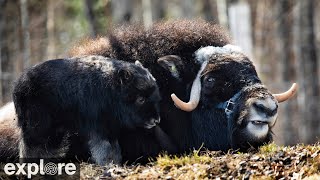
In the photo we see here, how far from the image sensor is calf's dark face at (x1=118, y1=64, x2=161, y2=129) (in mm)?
5805

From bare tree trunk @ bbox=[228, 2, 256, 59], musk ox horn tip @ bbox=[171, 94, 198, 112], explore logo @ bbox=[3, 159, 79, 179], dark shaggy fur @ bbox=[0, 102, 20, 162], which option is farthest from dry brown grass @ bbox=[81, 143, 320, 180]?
bare tree trunk @ bbox=[228, 2, 256, 59]

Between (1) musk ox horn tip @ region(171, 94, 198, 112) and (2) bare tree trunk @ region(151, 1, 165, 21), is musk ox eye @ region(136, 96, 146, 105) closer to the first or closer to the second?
(1) musk ox horn tip @ region(171, 94, 198, 112)

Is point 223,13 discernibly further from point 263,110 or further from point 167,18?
point 263,110

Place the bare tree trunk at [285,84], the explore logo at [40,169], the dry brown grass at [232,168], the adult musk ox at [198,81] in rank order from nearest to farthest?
1. the dry brown grass at [232,168]
2. the explore logo at [40,169]
3. the adult musk ox at [198,81]
4. the bare tree trunk at [285,84]

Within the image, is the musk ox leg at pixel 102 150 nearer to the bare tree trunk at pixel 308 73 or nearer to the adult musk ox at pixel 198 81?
the adult musk ox at pixel 198 81

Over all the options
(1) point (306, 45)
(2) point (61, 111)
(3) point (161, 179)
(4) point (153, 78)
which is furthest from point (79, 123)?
(1) point (306, 45)

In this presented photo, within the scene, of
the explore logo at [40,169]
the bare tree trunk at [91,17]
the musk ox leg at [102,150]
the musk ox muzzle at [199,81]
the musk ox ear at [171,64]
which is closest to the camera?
the explore logo at [40,169]

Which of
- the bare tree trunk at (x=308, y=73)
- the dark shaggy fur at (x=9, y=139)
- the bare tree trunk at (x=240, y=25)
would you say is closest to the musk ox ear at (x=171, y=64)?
the dark shaggy fur at (x=9, y=139)

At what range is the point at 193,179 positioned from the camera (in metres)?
4.94

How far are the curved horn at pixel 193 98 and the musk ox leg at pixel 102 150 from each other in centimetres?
67

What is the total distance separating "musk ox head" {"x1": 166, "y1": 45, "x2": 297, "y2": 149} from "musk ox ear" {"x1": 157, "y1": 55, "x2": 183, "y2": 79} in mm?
187

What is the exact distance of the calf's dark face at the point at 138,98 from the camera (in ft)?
19.0

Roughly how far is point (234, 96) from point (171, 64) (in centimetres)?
60

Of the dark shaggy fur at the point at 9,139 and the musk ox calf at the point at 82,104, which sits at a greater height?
the musk ox calf at the point at 82,104
